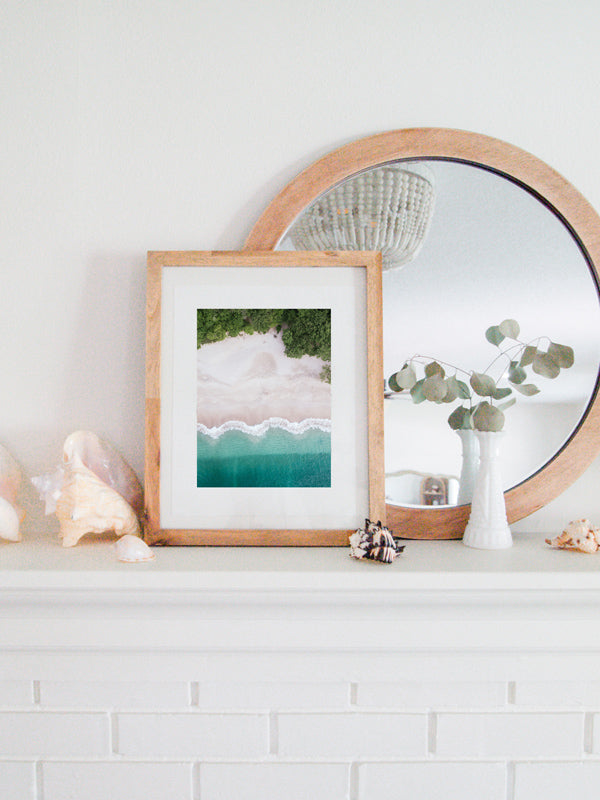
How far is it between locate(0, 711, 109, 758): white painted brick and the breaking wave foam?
1.43 feet

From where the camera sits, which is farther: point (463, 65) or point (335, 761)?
point (463, 65)

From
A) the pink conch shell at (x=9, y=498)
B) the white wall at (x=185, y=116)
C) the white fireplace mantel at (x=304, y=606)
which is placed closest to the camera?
the white fireplace mantel at (x=304, y=606)

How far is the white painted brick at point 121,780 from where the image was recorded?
2.83 ft

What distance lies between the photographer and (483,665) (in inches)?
33.3

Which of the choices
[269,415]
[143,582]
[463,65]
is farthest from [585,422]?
[143,582]

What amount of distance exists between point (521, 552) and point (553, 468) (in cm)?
17

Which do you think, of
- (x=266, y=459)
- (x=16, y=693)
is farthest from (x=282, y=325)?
(x=16, y=693)

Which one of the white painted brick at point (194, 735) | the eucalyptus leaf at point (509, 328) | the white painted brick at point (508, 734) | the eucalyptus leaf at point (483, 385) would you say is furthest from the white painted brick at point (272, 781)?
the eucalyptus leaf at point (509, 328)

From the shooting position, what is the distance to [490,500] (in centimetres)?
90

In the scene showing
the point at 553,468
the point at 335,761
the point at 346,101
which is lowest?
the point at 335,761

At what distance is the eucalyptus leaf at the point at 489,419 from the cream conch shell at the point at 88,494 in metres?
0.54

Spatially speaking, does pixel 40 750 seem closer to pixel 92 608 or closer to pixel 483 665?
pixel 92 608

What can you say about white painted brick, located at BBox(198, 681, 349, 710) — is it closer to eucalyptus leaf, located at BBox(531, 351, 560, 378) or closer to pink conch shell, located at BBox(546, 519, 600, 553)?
pink conch shell, located at BBox(546, 519, 600, 553)

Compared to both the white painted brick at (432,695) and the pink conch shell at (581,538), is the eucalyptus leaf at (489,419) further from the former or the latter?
the white painted brick at (432,695)
